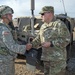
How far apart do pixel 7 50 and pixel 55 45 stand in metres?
0.87

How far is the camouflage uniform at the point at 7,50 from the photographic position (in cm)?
→ 454

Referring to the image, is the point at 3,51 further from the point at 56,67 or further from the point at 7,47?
the point at 56,67

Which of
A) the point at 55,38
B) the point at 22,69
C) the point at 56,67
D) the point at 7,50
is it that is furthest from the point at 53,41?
the point at 22,69

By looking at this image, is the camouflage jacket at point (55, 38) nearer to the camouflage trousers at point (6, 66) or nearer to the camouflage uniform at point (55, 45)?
the camouflage uniform at point (55, 45)

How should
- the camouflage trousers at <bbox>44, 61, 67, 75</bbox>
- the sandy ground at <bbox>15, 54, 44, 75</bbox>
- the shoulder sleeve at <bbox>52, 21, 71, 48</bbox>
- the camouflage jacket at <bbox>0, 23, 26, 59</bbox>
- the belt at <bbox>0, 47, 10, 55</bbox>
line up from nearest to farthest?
the camouflage jacket at <bbox>0, 23, 26, 59</bbox>, the belt at <bbox>0, 47, 10, 55</bbox>, the shoulder sleeve at <bbox>52, 21, 71, 48</bbox>, the camouflage trousers at <bbox>44, 61, 67, 75</bbox>, the sandy ground at <bbox>15, 54, 44, 75</bbox>

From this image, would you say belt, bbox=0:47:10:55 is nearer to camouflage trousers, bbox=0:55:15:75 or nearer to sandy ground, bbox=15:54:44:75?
camouflage trousers, bbox=0:55:15:75

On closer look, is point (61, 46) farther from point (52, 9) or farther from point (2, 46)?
point (2, 46)

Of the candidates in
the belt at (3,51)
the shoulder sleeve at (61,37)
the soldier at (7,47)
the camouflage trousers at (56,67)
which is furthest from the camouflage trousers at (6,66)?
the shoulder sleeve at (61,37)

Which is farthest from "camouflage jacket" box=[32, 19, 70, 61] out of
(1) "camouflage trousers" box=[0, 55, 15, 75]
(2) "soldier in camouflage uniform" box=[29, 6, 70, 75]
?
(1) "camouflage trousers" box=[0, 55, 15, 75]

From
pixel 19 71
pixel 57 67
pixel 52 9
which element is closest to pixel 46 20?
pixel 52 9

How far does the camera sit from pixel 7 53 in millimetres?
4676

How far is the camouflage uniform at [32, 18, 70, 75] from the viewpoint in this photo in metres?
4.88

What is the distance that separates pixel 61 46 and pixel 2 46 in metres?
1.07

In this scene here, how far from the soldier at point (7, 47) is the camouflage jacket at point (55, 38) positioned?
40 centimetres
